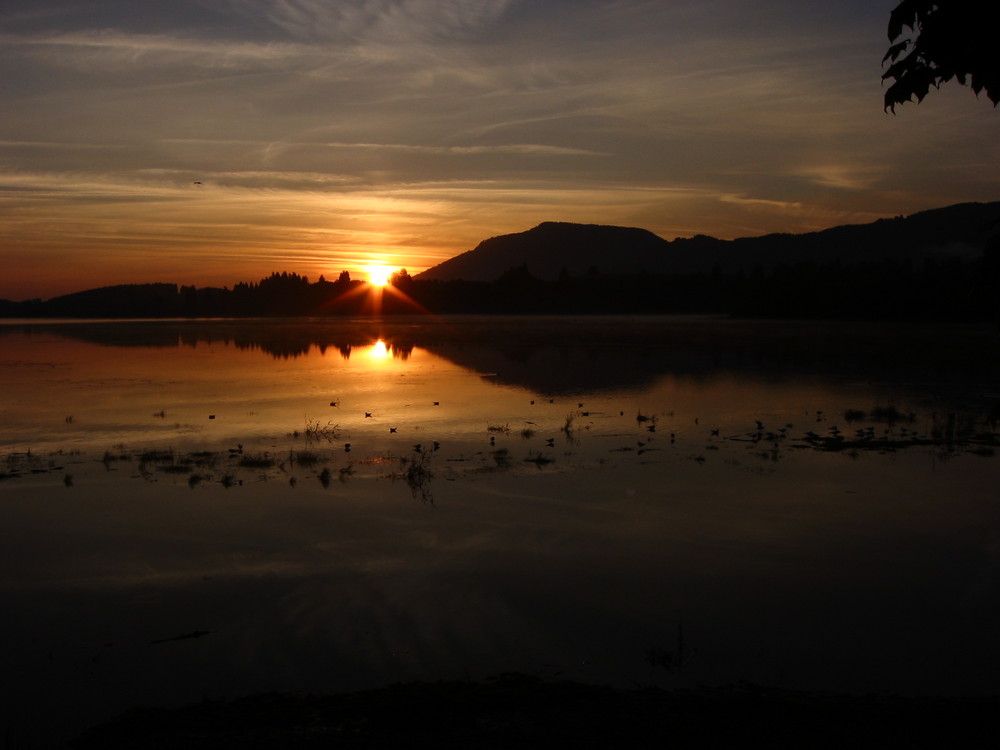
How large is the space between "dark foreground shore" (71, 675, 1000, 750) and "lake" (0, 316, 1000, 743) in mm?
659

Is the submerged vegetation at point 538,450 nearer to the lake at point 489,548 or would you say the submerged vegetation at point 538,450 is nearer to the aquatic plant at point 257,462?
the aquatic plant at point 257,462

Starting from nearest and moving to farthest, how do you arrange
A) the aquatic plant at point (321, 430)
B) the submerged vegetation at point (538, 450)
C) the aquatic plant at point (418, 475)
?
1. the aquatic plant at point (418, 475)
2. the submerged vegetation at point (538, 450)
3. the aquatic plant at point (321, 430)

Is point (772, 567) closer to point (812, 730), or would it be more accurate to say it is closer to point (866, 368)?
point (812, 730)

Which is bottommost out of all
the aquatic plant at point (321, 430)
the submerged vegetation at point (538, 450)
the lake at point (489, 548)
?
the lake at point (489, 548)

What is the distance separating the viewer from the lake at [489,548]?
948 cm

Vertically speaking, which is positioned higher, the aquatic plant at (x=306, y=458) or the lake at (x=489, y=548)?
the aquatic plant at (x=306, y=458)

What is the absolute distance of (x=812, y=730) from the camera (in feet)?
23.9

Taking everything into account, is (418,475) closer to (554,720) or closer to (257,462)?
(257,462)

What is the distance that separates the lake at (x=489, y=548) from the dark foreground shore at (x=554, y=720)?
25.9 inches

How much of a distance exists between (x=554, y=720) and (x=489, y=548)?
6.00 meters

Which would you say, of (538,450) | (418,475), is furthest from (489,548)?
(538,450)

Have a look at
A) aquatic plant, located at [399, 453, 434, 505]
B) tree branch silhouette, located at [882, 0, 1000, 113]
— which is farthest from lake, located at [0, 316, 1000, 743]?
tree branch silhouette, located at [882, 0, 1000, 113]

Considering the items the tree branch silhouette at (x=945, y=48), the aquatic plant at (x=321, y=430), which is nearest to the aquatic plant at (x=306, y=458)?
the aquatic plant at (x=321, y=430)

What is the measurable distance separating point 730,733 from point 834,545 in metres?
7.45
